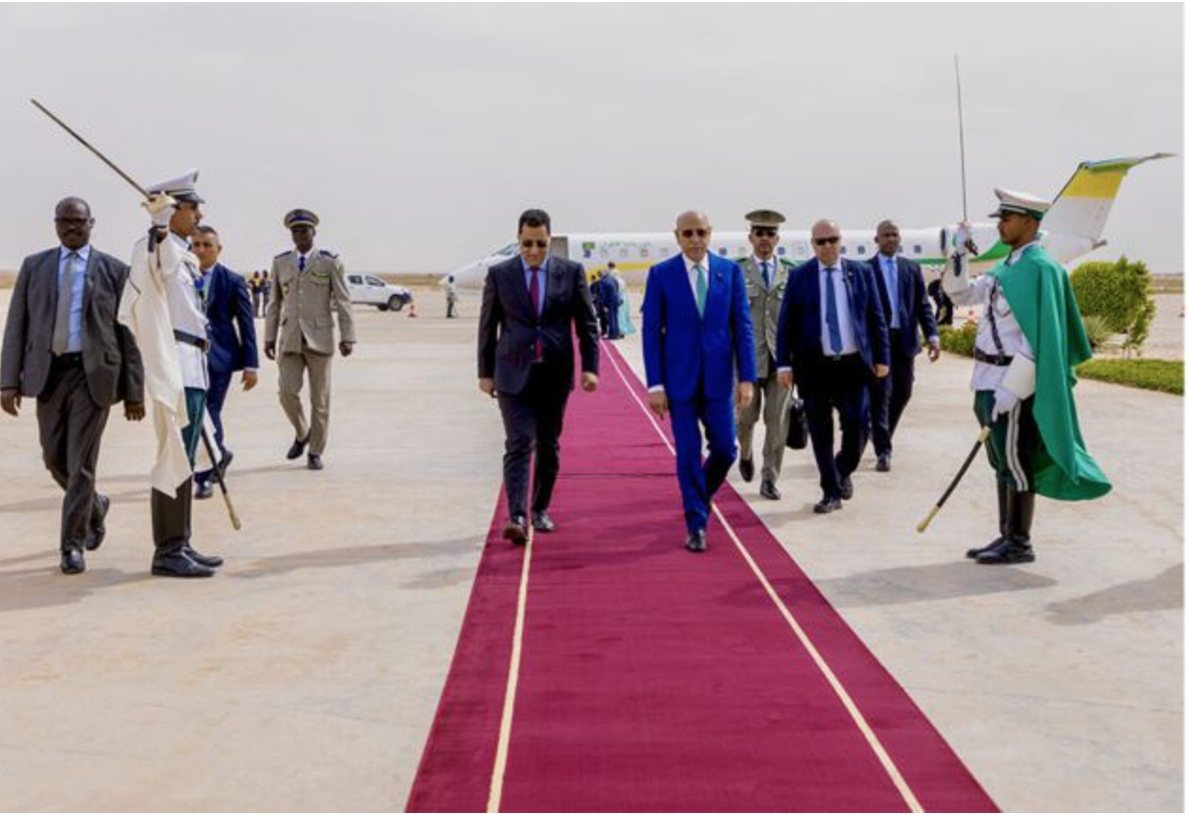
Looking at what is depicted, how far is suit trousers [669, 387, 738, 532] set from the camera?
7.65m

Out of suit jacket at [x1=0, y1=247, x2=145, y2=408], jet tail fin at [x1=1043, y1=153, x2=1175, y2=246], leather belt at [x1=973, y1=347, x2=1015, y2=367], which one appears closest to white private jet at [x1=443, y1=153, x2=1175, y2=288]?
jet tail fin at [x1=1043, y1=153, x2=1175, y2=246]

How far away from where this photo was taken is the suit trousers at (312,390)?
1091cm

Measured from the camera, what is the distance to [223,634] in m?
5.86

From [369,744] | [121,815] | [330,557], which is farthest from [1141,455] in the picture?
[121,815]

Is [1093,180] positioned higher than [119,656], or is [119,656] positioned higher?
[1093,180]

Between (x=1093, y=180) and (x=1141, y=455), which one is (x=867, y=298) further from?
(x=1093, y=180)

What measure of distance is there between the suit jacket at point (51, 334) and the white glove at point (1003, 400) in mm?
4589

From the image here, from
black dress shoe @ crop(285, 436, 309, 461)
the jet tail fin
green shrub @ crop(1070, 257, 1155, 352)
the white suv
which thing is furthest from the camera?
the white suv

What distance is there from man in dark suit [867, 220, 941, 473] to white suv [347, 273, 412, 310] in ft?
148

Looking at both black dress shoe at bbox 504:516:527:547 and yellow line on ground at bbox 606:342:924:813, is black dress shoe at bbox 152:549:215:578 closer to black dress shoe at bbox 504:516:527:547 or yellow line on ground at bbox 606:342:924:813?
black dress shoe at bbox 504:516:527:547

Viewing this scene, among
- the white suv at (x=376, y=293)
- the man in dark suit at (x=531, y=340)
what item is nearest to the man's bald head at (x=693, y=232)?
the man in dark suit at (x=531, y=340)

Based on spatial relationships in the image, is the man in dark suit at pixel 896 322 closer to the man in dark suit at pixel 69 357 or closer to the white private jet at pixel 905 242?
the man in dark suit at pixel 69 357

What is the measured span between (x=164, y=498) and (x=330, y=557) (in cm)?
97

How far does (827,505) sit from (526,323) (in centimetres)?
243
